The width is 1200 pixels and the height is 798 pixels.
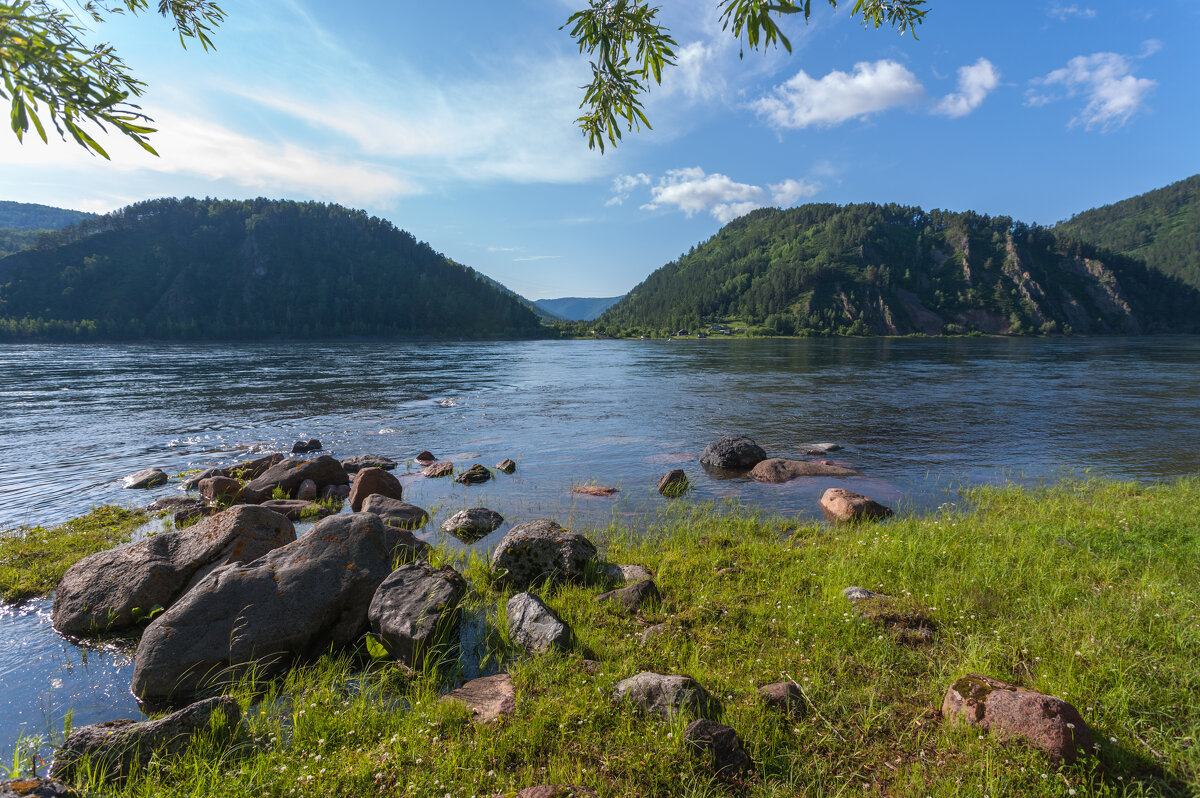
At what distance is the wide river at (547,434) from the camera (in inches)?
491

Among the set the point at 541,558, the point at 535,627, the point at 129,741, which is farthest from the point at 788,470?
the point at 129,741

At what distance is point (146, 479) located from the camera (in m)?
15.1

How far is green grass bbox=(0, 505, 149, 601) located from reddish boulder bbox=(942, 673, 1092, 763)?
1251 centimetres

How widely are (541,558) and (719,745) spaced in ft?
15.5

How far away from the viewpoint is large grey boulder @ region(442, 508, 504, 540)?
37.1 feet

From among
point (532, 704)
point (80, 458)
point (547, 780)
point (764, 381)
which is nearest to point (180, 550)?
point (532, 704)

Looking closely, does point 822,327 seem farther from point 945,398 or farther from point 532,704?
point 532,704

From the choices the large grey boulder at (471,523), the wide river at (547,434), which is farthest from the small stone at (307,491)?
the large grey boulder at (471,523)

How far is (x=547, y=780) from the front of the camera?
4.05 meters

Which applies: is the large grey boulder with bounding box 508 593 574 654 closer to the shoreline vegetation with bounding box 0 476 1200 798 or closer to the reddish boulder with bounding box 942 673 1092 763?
the shoreline vegetation with bounding box 0 476 1200 798

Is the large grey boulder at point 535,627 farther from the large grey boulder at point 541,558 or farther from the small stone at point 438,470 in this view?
the small stone at point 438,470

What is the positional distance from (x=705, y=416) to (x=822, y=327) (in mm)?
176129

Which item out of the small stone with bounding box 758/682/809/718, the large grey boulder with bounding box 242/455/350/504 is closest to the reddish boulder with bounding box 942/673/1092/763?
the small stone with bounding box 758/682/809/718

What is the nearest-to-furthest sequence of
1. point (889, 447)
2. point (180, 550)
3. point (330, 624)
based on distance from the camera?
point (330, 624), point (180, 550), point (889, 447)
